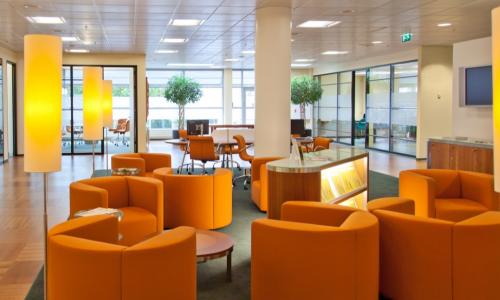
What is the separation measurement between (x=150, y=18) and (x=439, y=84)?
30.8 ft

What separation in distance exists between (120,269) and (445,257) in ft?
7.72

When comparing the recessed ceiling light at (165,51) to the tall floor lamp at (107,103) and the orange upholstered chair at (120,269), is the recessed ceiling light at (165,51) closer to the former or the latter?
the tall floor lamp at (107,103)

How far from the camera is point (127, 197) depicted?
6.46 metres

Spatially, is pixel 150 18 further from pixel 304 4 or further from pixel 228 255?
pixel 228 255

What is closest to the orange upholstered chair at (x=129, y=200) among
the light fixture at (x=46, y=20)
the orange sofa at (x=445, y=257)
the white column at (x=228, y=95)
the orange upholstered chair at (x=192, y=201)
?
the orange upholstered chair at (x=192, y=201)

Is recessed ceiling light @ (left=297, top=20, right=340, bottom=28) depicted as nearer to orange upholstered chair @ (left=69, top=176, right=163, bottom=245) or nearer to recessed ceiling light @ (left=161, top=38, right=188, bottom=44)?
recessed ceiling light @ (left=161, top=38, right=188, bottom=44)

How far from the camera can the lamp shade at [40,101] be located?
3.63 metres

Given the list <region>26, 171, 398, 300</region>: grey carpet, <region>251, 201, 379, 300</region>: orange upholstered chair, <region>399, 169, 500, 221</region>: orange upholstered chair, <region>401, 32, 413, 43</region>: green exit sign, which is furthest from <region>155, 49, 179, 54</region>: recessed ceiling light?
<region>251, 201, 379, 300</region>: orange upholstered chair

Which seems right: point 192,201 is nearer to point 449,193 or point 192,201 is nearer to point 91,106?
point 91,106

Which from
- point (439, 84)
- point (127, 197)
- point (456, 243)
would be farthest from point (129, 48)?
point (456, 243)

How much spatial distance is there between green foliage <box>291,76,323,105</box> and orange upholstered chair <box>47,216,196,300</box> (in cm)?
1850

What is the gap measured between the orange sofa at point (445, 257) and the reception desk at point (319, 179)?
117cm

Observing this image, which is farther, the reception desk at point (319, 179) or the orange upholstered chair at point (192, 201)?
the orange upholstered chair at point (192, 201)

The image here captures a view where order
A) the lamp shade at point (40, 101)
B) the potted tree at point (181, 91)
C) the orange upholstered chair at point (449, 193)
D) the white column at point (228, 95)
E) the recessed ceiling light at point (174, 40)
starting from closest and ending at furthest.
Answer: the lamp shade at point (40, 101) → the orange upholstered chair at point (449, 193) → the recessed ceiling light at point (174, 40) → the potted tree at point (181, 91) → the white column at point (228, 95)
